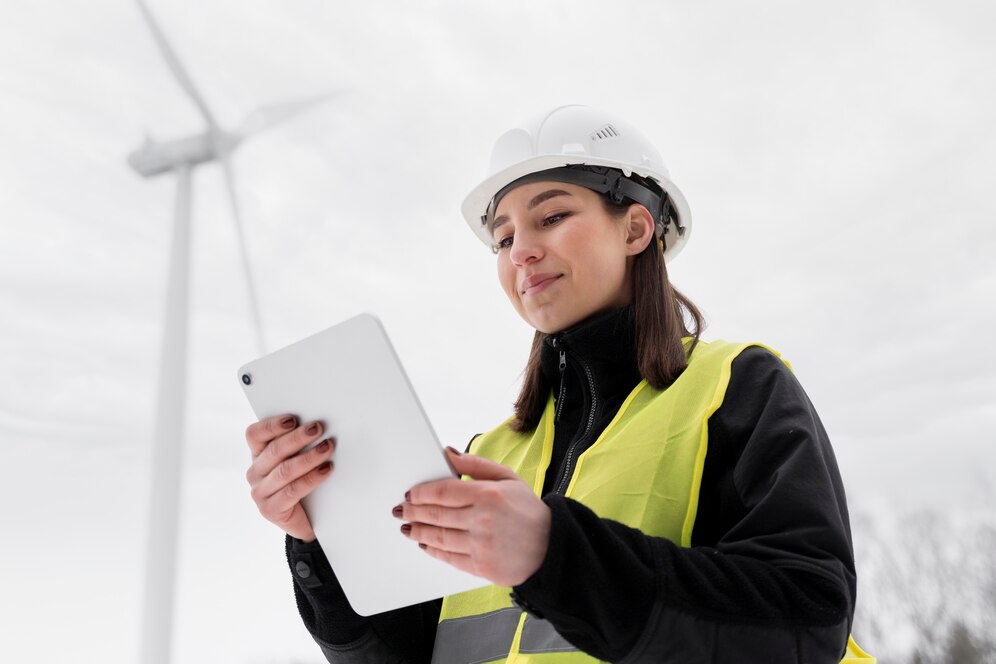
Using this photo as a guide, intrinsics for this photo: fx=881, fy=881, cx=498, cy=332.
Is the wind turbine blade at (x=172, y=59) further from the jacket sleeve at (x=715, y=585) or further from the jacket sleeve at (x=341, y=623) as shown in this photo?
the jacket sleeve at (x=715, y=585)

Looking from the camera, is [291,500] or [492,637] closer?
[291,500]

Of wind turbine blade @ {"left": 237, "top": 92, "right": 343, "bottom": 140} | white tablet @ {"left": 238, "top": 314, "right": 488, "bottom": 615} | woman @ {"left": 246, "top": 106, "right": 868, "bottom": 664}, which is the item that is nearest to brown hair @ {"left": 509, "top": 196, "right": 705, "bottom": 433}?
woman @ {"left": 246, "top": 106, "right": 868, "bottom": 664}

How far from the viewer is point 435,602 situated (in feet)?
7.29

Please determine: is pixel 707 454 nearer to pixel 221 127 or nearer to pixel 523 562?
pixel 523 562

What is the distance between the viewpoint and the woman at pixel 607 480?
1327mm

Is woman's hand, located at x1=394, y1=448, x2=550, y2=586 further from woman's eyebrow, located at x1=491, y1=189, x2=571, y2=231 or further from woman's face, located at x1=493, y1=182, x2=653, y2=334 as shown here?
woman's eyebrow, located at x1=491, y1=189, x2=571, y2=231

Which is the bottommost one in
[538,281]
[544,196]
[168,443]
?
[538,281]

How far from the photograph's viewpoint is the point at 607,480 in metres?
1.77

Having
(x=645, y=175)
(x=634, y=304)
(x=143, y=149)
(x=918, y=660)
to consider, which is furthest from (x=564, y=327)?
(x=918, y=660)

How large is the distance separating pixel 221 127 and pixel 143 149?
1268mm

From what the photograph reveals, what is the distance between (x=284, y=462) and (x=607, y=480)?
635 mm

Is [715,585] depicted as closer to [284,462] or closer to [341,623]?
[284,462]

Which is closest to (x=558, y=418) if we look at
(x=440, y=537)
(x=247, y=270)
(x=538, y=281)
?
(x=538, y=281)

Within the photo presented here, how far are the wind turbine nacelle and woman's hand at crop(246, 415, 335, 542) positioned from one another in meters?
8.26
